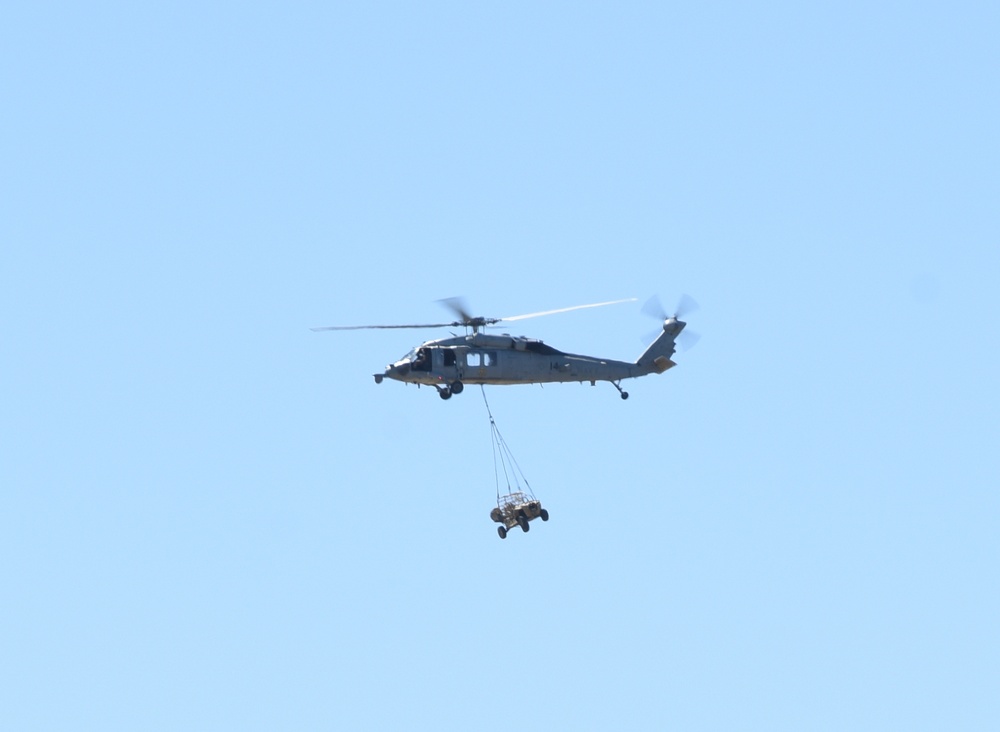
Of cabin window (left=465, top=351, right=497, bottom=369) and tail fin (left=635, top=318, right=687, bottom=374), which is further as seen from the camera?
tail fin (left=635, top=318, right=687, bottom=374)

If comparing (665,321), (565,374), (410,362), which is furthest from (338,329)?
(665,321)

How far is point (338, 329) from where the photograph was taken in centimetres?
5234

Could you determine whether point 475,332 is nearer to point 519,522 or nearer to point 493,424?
point 493,424

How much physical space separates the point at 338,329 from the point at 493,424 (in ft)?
24.5

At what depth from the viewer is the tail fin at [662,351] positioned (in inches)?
2403

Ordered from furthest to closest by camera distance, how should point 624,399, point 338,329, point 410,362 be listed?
point 624,399 < point 410,362 < point 338,329

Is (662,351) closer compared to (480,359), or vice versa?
(480,359)

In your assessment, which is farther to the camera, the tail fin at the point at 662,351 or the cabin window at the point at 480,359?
the tail fin at the point at 662,351

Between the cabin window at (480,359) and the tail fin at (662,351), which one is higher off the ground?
the tail fin at (662,351)

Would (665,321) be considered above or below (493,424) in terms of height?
above

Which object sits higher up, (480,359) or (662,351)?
(662,351)

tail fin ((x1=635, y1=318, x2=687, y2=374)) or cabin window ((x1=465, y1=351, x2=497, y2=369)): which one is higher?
tail fin ((x1=635, y1=318, x2=687, y2=374))

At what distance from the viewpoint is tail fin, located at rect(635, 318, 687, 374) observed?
61.0 metres

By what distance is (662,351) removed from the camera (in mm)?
61500
